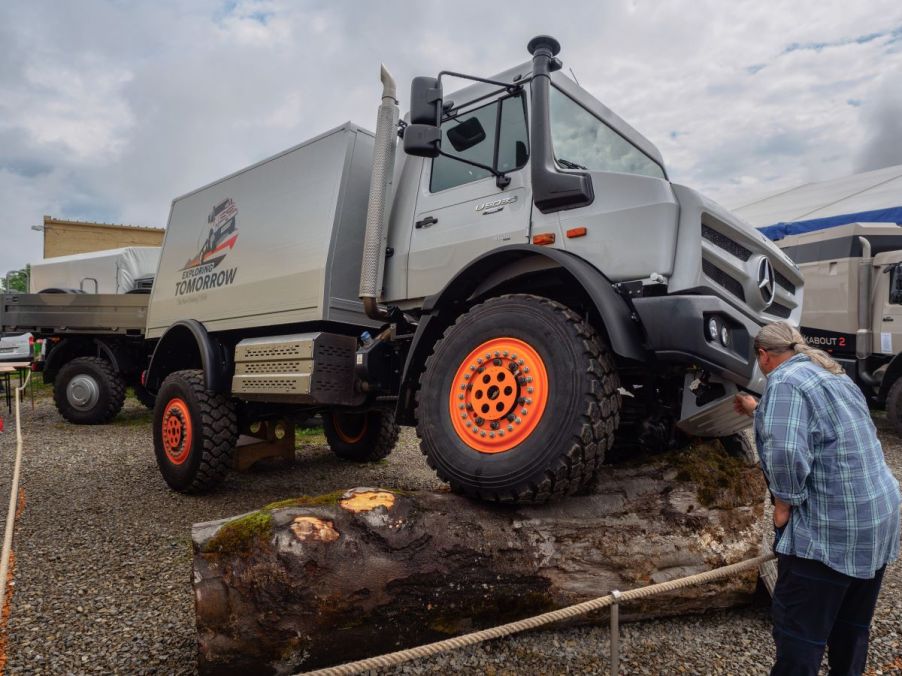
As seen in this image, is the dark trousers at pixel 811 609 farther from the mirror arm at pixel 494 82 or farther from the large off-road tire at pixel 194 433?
the large off-road tire at pixel 194 433

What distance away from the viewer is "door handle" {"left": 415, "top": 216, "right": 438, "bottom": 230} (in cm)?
351

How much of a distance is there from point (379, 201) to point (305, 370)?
1.16m

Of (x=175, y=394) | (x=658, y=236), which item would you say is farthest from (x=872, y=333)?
(x=175, y=394)

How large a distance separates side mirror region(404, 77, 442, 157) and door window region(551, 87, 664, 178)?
0.60 metres

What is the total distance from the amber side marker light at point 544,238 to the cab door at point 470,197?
0.07 m

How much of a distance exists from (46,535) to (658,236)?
413 cm

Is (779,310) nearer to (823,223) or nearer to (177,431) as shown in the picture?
(177,431)

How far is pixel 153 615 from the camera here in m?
2.82

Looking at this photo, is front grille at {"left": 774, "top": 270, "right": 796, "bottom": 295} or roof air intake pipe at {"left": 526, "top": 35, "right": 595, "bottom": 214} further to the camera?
front grille at {"left": 774, "top": 270, "right": 796, "bottom": 295}

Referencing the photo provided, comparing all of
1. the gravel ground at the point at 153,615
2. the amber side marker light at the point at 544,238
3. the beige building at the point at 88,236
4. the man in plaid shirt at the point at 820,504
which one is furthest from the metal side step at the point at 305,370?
the beige building at the point at 88,236

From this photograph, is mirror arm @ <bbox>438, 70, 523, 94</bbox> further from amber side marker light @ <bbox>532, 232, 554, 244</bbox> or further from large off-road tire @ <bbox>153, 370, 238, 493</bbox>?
large off-road tire @ <bbox>153, 370, 238, 493</bbox>

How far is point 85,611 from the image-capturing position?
9.38 feet

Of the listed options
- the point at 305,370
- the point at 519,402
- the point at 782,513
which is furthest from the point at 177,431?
the point at 782,513

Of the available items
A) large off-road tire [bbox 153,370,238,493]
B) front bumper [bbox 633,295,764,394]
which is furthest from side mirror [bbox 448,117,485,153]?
large off-road tire [bbox 153,370,238,493]
